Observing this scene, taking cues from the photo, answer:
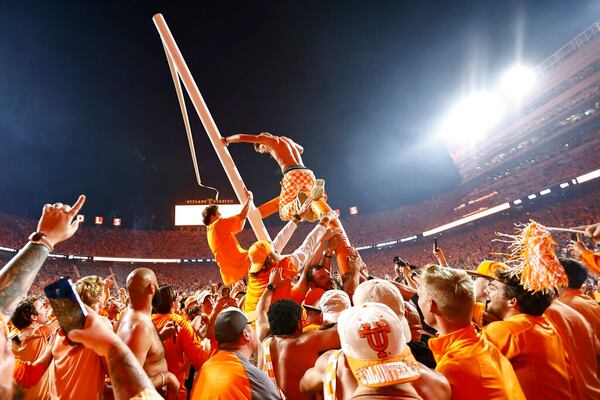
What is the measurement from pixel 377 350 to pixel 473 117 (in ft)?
125

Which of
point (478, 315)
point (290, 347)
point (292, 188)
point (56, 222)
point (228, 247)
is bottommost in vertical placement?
point (478, 315)

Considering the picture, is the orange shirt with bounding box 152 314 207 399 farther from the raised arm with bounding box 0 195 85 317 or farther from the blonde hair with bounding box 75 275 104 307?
the raised arm with bounding box 0 195 85 317

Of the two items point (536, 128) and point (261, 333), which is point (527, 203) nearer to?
point (536, 128)

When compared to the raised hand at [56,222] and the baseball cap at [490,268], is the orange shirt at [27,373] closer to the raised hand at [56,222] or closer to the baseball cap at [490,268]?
the raised hand at [56,222]

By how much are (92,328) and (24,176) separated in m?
40.1

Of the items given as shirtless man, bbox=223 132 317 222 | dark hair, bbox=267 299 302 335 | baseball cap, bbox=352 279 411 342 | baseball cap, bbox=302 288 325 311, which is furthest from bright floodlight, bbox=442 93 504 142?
dark hair, bbox=267 299 302 335

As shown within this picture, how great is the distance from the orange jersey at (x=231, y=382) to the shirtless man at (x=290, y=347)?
1.16ft

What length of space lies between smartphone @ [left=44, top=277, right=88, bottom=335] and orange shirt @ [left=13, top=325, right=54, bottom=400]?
2.22 m

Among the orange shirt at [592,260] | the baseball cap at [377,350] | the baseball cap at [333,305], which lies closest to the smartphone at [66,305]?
the baseball cap at [377,350]

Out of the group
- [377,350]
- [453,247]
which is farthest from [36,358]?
[453,247]

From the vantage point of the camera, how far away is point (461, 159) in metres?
38.0

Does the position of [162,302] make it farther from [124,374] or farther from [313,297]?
[124,374]

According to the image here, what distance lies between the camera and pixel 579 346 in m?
2.73

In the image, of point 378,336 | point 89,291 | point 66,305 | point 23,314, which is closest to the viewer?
point 66,305
